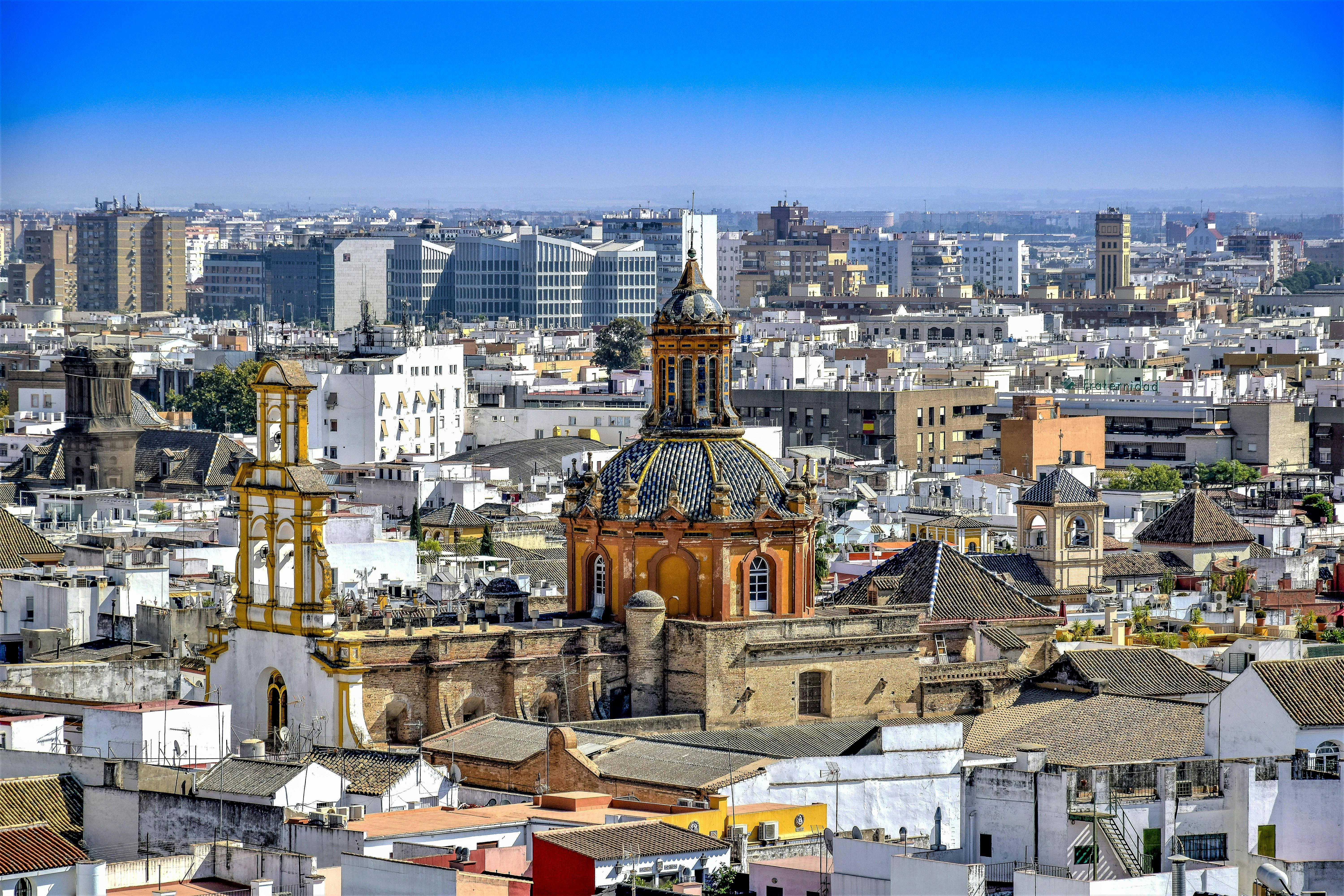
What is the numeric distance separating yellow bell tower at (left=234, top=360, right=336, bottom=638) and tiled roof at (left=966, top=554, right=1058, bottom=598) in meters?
24.0

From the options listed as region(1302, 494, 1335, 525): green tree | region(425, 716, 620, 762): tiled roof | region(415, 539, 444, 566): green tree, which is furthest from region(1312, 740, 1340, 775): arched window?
region(1302, 494, 1335, 525): green tree

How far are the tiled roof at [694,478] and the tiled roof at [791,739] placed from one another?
165 inches

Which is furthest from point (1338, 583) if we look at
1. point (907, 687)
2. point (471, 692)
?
point (471, 692)

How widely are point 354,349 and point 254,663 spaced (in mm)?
90063

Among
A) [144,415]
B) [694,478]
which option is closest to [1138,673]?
[694,478]

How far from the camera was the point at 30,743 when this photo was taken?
5088cm

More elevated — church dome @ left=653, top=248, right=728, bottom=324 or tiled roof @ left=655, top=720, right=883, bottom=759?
church dome @ left=653, top=248, right=728, bottom=324

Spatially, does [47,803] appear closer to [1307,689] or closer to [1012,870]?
[1012,870]

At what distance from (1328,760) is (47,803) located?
1904 centimetres

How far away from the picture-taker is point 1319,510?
103625 millimetres

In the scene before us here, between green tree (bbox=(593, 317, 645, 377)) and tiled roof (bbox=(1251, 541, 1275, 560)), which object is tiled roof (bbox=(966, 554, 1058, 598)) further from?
green tree (bbox=(593, 317, 645, 377))

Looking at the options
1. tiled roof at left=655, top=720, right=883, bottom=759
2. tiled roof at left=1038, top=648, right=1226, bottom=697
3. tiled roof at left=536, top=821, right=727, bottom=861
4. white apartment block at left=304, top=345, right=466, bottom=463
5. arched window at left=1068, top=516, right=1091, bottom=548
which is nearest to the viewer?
tiled roof at left=536, top=821, right=727, bottom=861

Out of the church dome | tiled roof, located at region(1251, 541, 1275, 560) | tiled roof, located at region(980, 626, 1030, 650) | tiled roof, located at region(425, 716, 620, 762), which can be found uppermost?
the church dome

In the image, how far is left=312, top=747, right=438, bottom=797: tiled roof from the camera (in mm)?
47469
